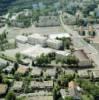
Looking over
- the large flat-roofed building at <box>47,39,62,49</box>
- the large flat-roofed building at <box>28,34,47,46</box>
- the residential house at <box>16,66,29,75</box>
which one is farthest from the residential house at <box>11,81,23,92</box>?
the large flat-roofed building at <box>28,34,47,46</box>

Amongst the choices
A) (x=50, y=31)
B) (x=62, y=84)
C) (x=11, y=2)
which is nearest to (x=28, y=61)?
(x=62, y=84)

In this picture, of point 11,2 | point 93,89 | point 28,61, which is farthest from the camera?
point 11,2

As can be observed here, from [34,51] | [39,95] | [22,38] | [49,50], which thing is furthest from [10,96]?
[22,38]

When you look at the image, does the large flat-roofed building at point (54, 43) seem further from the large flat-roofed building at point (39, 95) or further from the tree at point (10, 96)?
the tree at point (10, 96)

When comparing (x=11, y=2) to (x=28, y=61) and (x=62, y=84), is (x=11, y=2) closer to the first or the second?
(x=28, y=61)

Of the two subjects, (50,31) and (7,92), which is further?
(50,31)

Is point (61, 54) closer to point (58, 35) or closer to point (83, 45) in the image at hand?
point (83, 45)
